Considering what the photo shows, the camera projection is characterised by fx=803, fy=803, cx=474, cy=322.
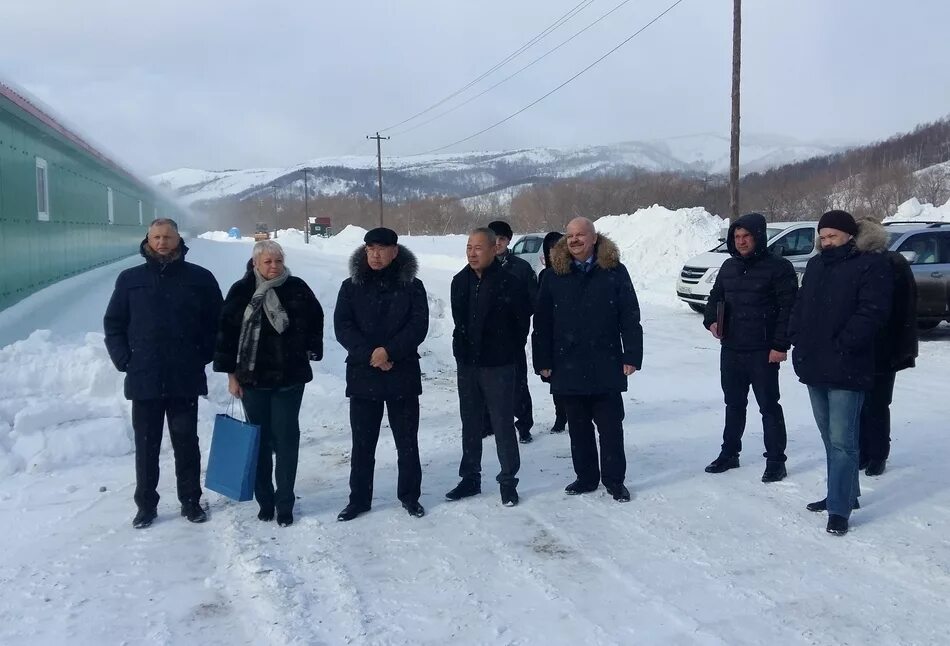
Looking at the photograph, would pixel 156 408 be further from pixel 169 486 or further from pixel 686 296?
pixel 686 296

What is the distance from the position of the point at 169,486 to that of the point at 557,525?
2809 millimetres

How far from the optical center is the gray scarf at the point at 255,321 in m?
4.76

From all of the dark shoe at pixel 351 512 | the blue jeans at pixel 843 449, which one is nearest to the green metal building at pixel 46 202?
the dark shoe at pixel 351 512

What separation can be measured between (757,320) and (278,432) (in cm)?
336

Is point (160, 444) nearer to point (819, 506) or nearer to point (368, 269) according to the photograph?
point (368, 269)

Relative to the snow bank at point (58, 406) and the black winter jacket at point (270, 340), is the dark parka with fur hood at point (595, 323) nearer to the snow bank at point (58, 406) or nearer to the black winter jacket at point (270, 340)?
the black winter jacket at point (270, 340)

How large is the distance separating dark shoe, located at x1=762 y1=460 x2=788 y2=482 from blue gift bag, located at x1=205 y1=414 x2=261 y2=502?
3.52 meters

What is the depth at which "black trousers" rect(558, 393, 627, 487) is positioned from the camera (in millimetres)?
5445

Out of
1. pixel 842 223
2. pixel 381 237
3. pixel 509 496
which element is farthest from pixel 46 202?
pixel 842 223

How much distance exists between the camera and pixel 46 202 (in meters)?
12.8

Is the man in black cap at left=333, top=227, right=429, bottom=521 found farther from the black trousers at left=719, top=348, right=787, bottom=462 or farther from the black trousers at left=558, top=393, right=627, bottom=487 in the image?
the black trousers at left=719, top=348, right=787, bottom=462

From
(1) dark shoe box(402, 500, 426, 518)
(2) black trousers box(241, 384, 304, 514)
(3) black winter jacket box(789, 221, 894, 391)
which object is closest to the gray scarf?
(2) black trousers box(241, 384, 304, 514)

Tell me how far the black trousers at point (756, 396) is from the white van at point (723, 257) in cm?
1001

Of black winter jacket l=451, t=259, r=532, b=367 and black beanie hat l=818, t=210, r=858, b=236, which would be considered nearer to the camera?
black beanie hat l=818, t=210, r=858, b=236
